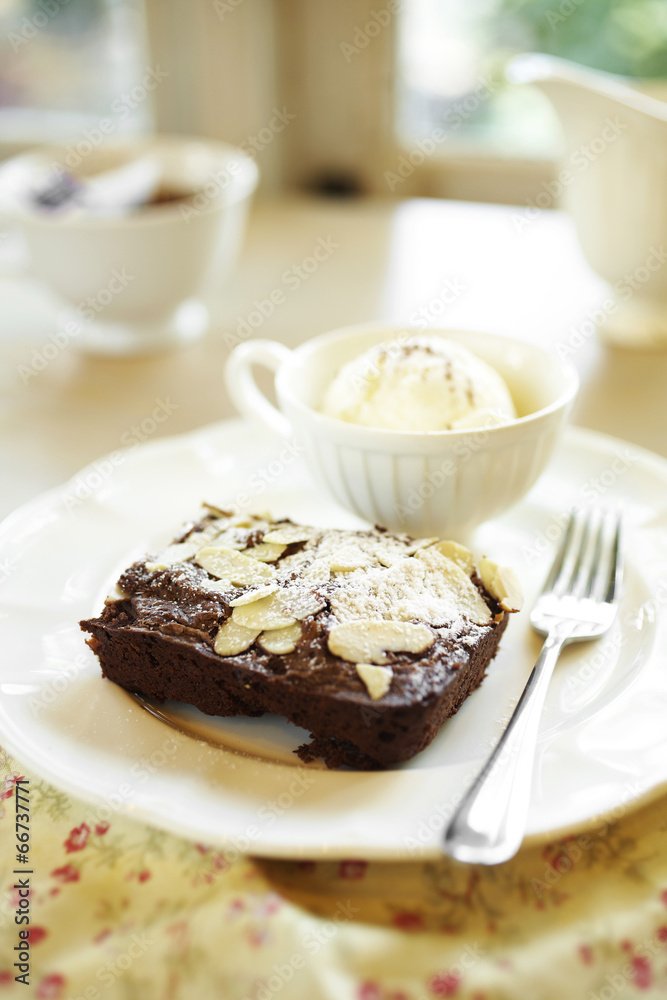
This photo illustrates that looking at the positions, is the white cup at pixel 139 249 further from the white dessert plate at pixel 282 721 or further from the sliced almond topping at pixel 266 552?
the sliced almond topping at pixel 266 552

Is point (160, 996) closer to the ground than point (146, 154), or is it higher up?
closer to the ground

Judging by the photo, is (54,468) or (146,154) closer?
(54,468)

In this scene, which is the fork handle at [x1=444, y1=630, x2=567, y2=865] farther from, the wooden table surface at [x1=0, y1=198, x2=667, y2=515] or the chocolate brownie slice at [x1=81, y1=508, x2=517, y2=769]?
the wooden table surface at [x1=0, y1=198, x2=667, y2=515]

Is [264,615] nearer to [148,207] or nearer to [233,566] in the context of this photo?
[233,566]

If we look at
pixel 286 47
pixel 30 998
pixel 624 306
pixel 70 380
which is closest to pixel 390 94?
pixel 286 47

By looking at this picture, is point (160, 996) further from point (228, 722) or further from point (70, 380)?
point (70, 380)

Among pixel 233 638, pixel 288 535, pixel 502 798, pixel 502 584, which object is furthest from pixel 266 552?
pixel 502 798

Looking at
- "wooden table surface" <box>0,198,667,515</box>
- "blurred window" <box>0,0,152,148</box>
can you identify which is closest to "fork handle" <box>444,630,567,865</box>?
"wooden table surface" <box>0,198,667,515</box>
